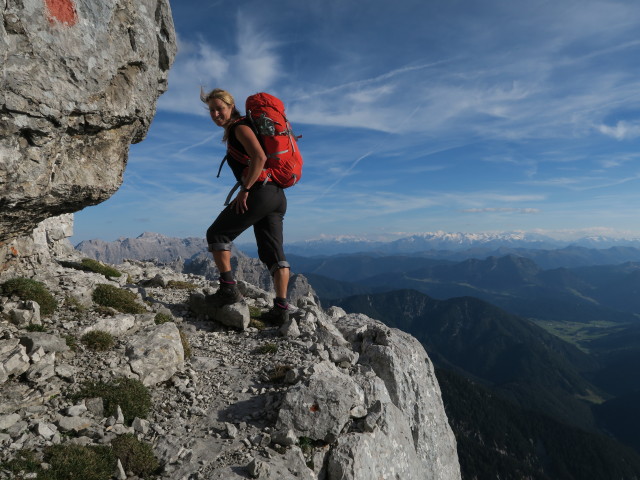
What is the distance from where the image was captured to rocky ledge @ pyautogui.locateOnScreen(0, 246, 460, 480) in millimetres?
6328

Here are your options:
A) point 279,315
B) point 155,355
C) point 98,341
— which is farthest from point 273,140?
point 98,341

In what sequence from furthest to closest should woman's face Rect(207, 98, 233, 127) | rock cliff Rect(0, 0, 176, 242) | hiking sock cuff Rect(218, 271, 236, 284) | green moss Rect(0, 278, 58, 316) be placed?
hiking sock cuff Rect(218, 271, 236, 284), green moss Rect(0, 278, 58, 316), woman's face Rect(207, 98, 233, 127), rock cliff Rect(0, 0, 176, 242)

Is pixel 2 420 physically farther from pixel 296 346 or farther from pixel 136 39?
pixel 136 39

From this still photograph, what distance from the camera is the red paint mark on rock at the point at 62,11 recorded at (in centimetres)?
654

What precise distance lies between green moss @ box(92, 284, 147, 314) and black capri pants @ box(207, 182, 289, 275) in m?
3.28

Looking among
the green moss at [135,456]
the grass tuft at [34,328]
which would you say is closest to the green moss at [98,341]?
the grass tuft at [34,328]

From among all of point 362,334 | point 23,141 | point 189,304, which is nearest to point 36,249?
point 189,304

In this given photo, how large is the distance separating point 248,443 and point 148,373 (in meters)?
3.07

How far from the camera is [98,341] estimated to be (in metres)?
8.64

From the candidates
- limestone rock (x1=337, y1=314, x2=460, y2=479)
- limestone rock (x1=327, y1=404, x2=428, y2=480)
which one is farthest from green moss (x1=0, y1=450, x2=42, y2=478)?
limestone rock (x1=337, y1=314, x2=460, y2=479)

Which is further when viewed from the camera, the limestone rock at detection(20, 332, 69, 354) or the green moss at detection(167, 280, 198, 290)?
the green moss at detection(167, 280, 198, 290)

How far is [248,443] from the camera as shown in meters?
6.65

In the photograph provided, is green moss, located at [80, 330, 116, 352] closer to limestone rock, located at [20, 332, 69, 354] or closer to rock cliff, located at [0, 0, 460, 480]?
rock cliff, located at [0, 0, 460, 480]

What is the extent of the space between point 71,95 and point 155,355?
18.8 feet
